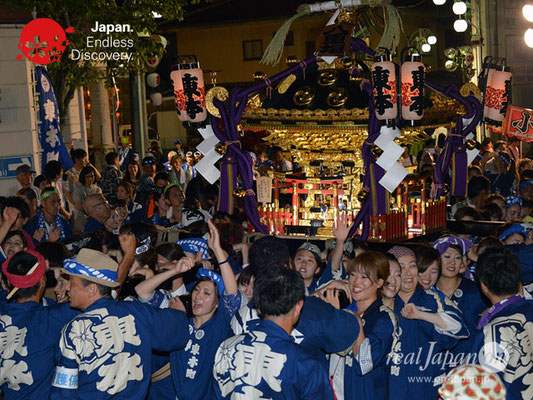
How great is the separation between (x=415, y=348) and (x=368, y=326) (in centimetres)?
65

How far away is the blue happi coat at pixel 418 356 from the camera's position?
5035mm

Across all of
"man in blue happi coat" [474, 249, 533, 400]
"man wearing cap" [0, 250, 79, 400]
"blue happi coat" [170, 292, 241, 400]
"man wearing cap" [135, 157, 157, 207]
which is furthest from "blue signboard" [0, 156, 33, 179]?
"man in blue happi coat" [474, 249, 533, 400]

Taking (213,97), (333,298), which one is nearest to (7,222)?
(333,298)

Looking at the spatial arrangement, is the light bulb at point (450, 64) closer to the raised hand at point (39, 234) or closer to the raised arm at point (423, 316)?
the raised hand at point (39, 234)

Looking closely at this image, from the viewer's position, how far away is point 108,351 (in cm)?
416

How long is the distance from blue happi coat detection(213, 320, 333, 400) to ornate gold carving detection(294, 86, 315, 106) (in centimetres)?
670

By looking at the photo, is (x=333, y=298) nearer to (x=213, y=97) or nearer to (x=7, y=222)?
(x=7, y=222)

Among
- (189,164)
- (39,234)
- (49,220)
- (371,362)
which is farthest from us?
(189,164)

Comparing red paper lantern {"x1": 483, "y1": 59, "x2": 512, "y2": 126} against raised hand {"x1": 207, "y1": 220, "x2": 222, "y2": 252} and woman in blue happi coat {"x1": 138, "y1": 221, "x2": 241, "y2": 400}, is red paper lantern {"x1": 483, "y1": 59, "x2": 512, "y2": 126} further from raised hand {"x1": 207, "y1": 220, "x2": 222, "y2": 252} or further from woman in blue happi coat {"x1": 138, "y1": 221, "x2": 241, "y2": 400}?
woman in blue happi coat {"x1": 138, "y1": 221, "x2": 241, "y2": 400}

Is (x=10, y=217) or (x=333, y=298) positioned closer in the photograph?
(x=333, y=298)

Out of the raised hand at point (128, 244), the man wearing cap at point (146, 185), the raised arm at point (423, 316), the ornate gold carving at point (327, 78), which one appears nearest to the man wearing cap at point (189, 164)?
the man wearing cap at point (146, 185)

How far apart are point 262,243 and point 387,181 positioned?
15.6 feet

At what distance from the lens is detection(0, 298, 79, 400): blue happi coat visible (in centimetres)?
456

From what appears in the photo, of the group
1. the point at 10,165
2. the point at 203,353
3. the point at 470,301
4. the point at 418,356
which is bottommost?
the point at 418,356
